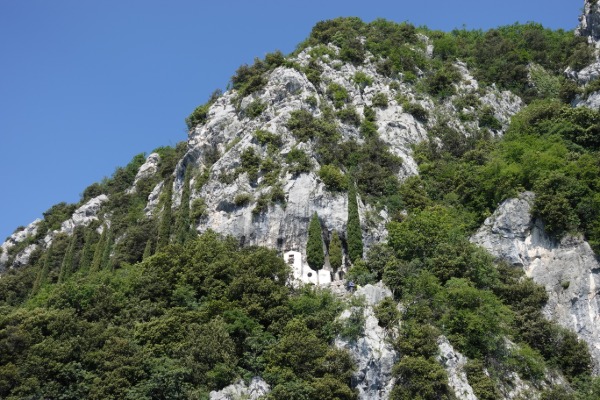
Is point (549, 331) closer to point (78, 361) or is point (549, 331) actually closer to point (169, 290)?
point (169, 290)

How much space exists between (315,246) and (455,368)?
672 inches

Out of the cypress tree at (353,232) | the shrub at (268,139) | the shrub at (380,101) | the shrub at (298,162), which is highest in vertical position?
the shrub at (380,101)

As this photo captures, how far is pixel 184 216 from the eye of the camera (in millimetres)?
62250

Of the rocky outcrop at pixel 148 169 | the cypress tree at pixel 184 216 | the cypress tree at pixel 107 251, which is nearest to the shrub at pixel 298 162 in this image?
the cypress tree at pixel 184 216

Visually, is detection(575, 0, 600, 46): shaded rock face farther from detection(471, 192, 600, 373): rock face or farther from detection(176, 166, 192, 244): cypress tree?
detection(176, 166, 192, 244): cypress tree

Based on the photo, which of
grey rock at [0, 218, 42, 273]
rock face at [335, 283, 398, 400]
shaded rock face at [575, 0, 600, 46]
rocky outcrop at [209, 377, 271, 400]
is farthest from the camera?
grey rock at [0, 218, 42, 273]

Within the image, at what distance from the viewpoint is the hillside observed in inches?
1622

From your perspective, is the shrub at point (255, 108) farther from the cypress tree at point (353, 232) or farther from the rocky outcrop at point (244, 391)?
the rocky outcrop at point (244, 391)

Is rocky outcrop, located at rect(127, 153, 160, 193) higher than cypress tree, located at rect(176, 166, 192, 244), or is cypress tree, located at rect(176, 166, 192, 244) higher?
rocky outcrop, located at rect(127, 153, 160, 193)

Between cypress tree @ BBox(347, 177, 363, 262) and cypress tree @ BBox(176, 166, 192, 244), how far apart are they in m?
14.6

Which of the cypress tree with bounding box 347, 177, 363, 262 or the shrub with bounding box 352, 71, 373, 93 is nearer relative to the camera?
the cypress tree with bounding box 347, 177, 363, 262

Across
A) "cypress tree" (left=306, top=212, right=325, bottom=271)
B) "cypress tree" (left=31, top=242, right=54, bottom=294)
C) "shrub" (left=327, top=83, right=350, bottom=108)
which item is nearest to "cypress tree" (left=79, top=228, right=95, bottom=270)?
"cypress tree" (left=31, top=242, right=54, bottom=294)

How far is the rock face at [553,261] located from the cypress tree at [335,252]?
11.0 meters

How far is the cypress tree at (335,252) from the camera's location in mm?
54406
